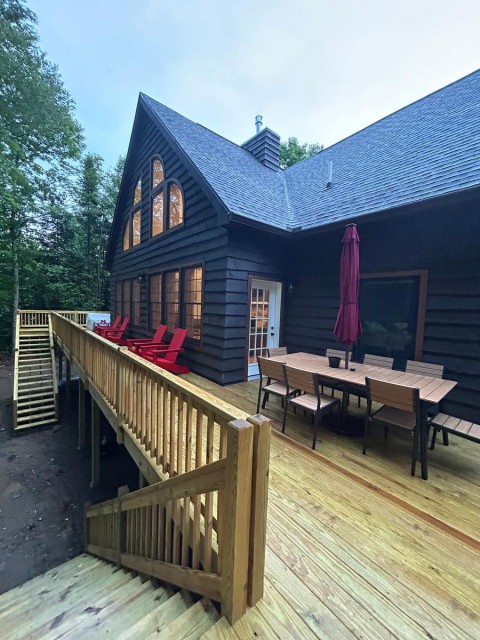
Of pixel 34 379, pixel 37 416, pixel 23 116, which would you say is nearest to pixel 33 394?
pixel 37 416

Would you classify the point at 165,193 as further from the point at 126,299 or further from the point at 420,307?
the point at 420,307

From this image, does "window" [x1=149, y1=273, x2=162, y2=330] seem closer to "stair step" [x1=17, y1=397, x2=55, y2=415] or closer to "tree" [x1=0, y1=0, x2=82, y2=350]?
"stair step" [x1=17, y1=397, x2=55, y2=415]

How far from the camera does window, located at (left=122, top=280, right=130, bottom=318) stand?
924 cm

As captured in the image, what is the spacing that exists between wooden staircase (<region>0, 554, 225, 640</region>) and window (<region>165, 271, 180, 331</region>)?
4495 mm

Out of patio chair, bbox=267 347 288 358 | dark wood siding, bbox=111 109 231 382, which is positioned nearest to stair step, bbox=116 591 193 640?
patio chair, bbox=267 347 288 358

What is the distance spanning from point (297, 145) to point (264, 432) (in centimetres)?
1989

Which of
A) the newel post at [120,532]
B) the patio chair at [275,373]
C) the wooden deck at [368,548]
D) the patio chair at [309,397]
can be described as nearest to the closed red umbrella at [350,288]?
the patio chair at [309,397]

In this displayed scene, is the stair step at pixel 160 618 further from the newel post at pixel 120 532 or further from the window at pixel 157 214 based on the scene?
the window at pixel 157 214

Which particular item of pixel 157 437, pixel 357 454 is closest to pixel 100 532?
pixel 157 437

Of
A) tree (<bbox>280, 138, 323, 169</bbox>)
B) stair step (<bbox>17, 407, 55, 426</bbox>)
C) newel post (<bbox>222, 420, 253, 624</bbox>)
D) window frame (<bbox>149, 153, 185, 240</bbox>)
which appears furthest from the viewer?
tree (<bbox>280, 138, 323, 169</bbox>)

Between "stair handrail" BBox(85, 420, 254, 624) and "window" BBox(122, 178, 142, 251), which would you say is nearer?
"stair handrail" BBox(85, 420, 254, 624)

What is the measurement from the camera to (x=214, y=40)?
6.73 metres

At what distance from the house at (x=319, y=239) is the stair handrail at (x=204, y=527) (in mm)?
2854

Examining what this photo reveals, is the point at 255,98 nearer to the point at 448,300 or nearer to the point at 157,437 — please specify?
the point at 448,300
